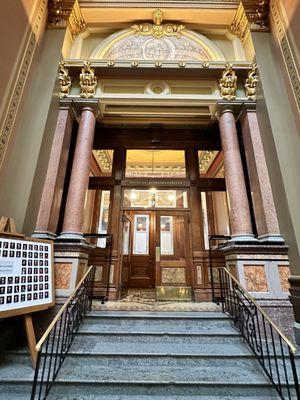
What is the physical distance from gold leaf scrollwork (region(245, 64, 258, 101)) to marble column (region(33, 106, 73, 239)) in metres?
3.77

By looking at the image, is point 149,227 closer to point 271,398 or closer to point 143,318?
point 143,318

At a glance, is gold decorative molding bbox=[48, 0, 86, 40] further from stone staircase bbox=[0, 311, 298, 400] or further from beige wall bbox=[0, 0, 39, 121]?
stone staircase bbox=[0, 311, 298, 400]

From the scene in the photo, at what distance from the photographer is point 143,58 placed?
502cm

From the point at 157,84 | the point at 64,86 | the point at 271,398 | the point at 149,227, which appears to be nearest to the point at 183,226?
the point at 149,227

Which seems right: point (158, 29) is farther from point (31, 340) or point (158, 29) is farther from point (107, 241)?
point (31, 340)

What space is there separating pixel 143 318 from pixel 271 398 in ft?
5.76

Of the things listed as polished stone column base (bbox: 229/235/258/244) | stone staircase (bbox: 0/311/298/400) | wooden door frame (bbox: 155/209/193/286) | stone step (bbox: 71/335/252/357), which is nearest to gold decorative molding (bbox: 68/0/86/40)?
wooden door frame (bbox: 155/209/193/286)

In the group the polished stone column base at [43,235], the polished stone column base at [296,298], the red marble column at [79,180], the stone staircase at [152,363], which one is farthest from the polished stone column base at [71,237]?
the polished stone column base at [296,298]

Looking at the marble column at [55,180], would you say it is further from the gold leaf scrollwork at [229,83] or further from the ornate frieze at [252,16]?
the ornate frieze at [252,16]

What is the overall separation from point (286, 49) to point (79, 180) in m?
4.55

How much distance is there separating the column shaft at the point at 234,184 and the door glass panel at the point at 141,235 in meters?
4.02

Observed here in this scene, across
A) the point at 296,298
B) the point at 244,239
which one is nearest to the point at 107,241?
the point at 244,239

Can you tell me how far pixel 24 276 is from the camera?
272cm

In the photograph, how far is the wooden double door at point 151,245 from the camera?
5586 millimetres
